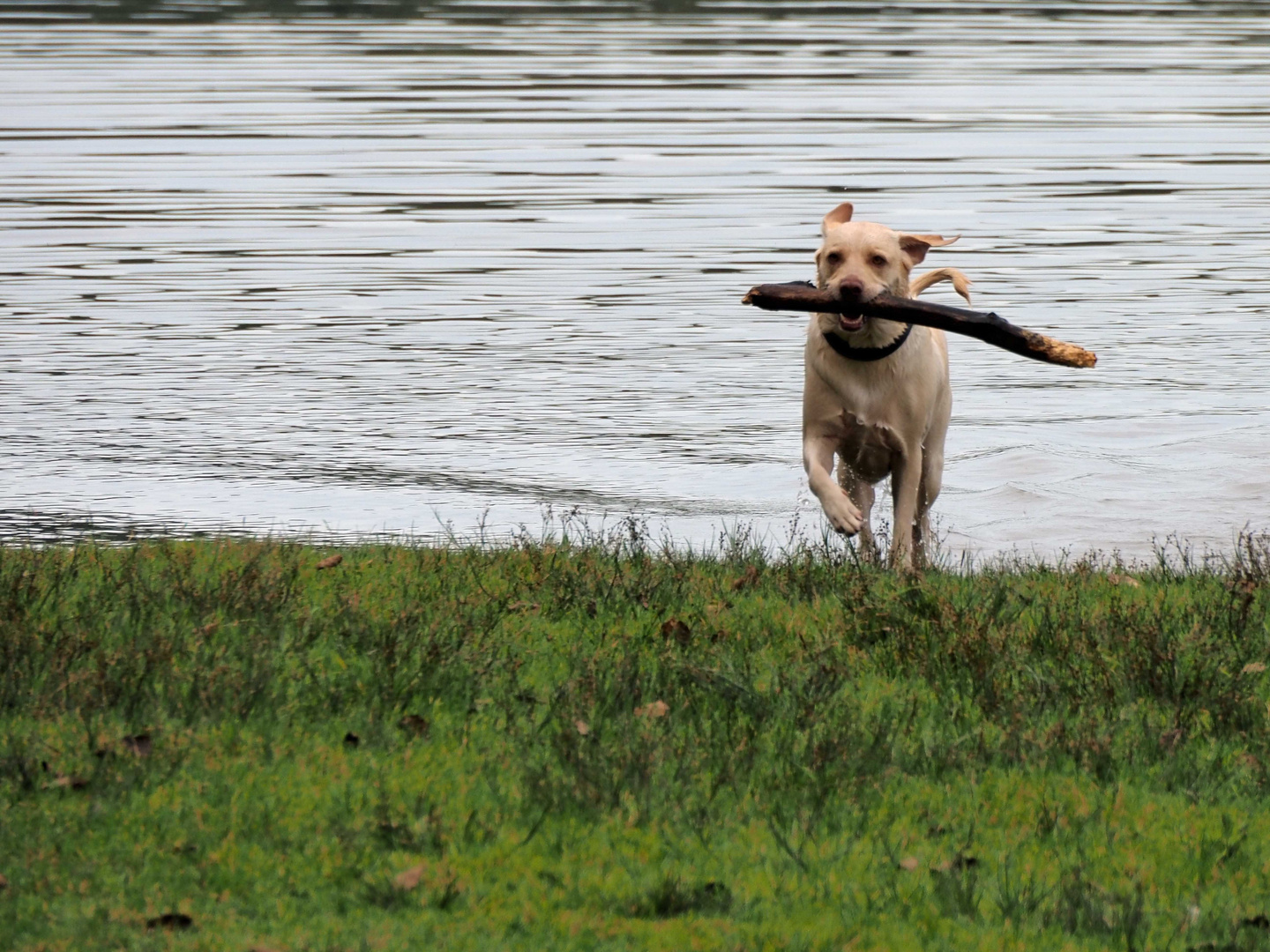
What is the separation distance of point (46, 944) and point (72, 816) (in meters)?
0.80

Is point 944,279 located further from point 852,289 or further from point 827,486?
point 827,486

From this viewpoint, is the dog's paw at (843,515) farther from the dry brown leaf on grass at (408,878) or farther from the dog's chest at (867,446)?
the dry brown leaf on grass at (408,878)

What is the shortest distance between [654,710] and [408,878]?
5.02ft

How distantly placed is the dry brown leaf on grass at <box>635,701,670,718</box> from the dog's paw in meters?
2.54

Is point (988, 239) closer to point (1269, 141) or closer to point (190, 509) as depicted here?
point (1269, 141)

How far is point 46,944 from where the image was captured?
4.89 m

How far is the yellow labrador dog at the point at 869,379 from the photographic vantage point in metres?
9.27

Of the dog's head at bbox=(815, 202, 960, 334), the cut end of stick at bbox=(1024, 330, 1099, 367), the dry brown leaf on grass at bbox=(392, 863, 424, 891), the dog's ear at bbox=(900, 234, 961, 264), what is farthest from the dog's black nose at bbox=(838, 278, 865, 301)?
the dry brown leaf on grass at bbox=(392, 863, 424, 891)

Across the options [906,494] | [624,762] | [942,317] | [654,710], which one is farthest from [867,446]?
[624,762]

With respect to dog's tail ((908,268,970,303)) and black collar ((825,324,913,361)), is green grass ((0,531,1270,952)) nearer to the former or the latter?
black collar ((825,324,913,361))

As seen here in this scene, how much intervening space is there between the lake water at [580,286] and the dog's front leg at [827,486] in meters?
1.44

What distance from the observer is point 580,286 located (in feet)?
62.3

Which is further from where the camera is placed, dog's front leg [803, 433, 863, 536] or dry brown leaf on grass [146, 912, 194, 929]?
dog's front leg [803, 433, 863, 536]

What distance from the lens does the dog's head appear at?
916 centimetres
